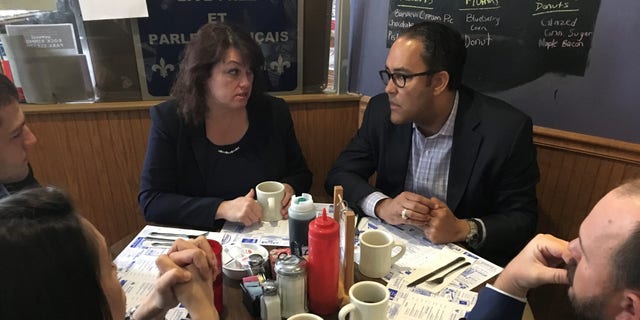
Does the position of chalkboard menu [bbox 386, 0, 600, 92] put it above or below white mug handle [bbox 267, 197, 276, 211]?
above

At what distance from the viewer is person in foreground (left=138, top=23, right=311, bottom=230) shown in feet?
5.24

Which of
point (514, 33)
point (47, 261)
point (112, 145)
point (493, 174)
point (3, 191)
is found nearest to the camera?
point (47, 261)

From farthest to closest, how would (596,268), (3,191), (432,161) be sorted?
(432,161) < (3,191) < (596,268)

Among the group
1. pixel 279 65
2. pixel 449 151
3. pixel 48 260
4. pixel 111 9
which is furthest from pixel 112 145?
pixel 48 260

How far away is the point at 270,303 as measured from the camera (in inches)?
36.9

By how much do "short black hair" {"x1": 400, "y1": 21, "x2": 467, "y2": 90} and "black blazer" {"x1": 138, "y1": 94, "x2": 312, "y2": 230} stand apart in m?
0.58

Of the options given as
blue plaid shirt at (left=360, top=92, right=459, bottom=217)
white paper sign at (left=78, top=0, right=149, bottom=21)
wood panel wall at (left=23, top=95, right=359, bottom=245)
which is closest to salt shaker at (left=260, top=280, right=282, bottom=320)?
blue plaid shirt at (left=360, top=92, right=459, bottom=217)

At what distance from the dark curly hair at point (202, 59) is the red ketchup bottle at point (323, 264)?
865mm

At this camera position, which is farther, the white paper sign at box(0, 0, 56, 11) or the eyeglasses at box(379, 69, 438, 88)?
the white paper sign at box(0, 0, 56, 11)

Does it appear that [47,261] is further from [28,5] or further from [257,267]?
[28,5]

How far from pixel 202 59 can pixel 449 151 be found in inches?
37.8

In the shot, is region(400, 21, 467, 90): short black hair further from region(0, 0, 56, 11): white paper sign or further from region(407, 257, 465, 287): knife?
region(0, 0, 56, 11): white paper sign

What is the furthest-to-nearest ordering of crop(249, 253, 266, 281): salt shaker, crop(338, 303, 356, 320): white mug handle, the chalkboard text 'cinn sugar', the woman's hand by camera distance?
1. the chalkboard text 'cinn sugar'
2. the woman's hand
3. crop(249, 253, 266, 281): salt shaker
4. crop(338, 303, 356, 320): white mug handle

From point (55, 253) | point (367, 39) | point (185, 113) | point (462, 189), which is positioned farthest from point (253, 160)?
point (55, 253)
